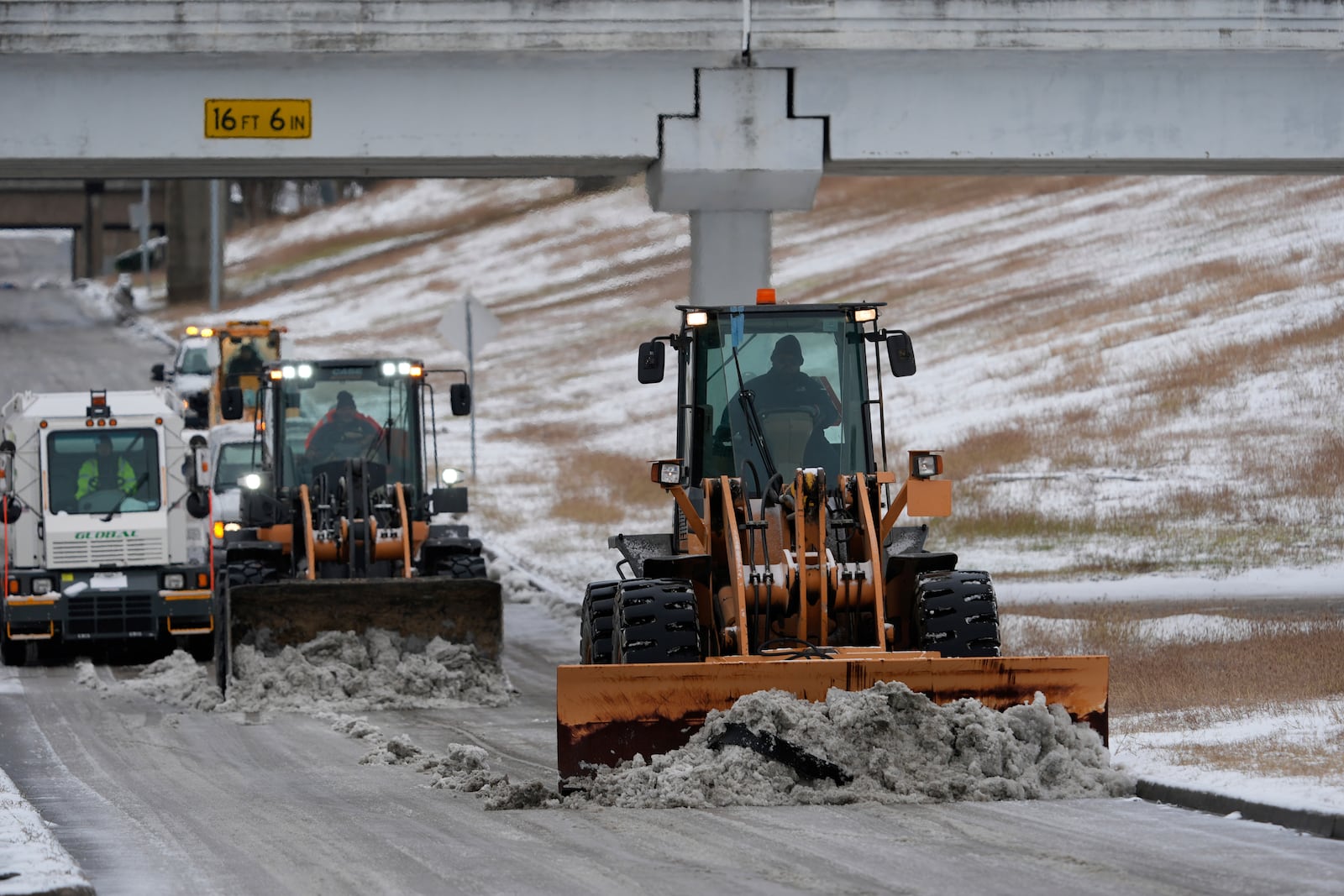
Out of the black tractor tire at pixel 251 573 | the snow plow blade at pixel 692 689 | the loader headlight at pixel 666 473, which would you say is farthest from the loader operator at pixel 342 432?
the snow plow blade at pixel 692 689

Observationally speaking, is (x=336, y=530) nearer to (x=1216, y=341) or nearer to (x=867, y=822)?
(x=867, y=822)

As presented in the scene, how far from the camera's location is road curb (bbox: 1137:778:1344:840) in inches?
381

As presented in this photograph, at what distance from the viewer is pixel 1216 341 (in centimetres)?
3825

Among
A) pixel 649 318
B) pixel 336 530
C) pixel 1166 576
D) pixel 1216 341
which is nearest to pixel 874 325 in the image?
pixel 336 530

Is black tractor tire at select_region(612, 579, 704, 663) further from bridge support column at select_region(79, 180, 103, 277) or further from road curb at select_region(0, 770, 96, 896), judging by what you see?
bridge support column at select_region(79, 180, 103, 277)

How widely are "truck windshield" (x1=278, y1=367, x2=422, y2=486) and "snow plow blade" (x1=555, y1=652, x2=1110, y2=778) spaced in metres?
8.09

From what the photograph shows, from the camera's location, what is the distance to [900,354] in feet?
41.1

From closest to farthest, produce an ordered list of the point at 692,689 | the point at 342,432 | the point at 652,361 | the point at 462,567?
the point at 692,689
the point at 652,361
the point at 462,567
the point at 342,432

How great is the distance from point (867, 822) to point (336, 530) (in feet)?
29.8

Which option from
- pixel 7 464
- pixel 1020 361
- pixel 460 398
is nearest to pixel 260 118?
pixel 460 398

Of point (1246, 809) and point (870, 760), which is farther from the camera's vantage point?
point (870, 760)

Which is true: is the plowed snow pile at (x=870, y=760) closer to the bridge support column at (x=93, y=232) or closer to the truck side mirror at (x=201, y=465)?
the truck side mirror at (x=201, y=465)

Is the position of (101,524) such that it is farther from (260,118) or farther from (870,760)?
(870,760)

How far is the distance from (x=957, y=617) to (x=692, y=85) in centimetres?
857
